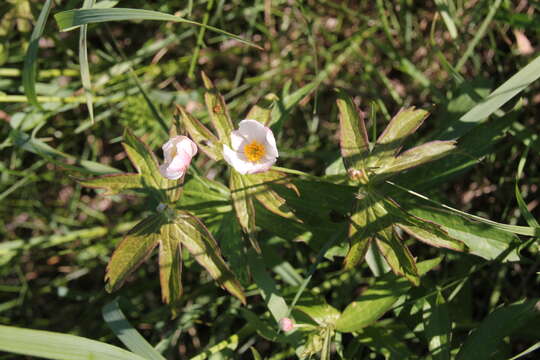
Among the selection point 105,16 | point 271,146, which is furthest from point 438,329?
point 105,16

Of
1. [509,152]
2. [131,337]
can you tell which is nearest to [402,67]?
[509,152]

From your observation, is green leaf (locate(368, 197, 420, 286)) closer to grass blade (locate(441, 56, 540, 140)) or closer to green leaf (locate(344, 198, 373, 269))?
green leaf (locate(344, 198, 373, 269))

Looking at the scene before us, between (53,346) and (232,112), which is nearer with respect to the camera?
(53,346)

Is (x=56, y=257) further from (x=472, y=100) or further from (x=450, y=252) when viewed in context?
(x=472, y=100)

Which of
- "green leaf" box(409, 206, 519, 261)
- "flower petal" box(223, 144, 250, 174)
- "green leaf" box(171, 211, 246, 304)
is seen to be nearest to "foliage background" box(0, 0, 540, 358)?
"green leaf" box(409, 206, 519, 261)

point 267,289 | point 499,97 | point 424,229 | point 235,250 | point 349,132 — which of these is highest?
point 499,97

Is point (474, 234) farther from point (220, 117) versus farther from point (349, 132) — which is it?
point (220, 117)
